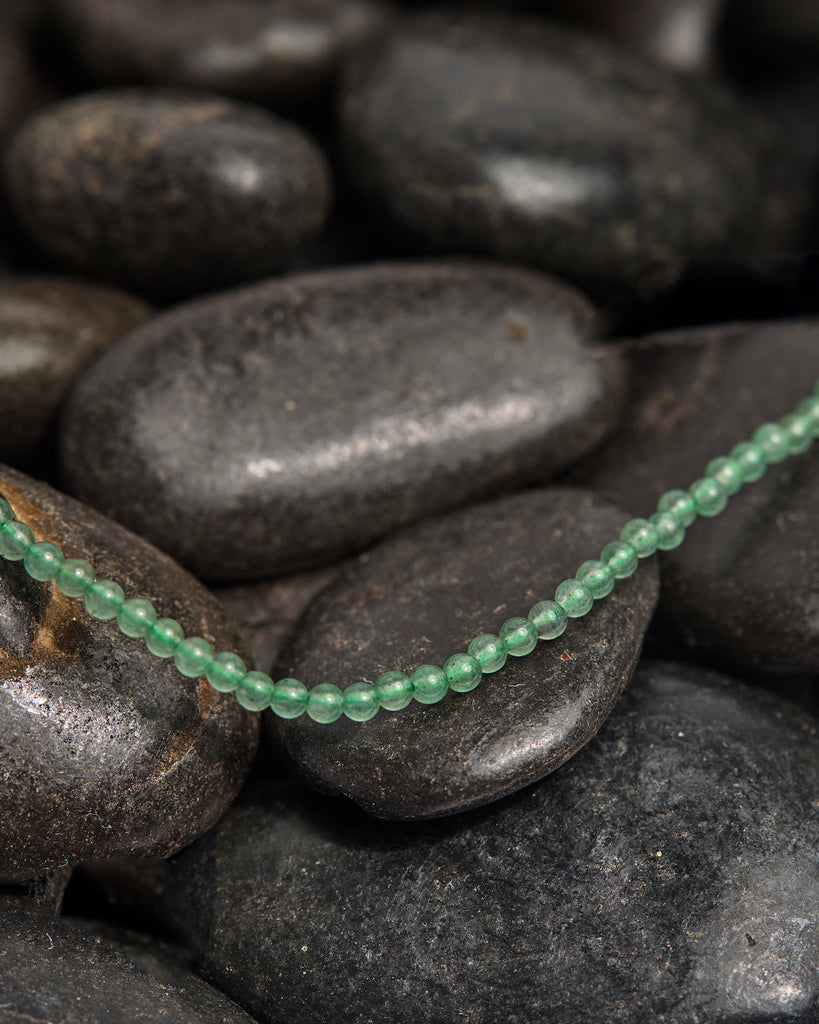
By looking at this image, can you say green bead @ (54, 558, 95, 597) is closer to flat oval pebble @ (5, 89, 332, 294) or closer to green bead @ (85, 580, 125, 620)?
green bead @ (85, 580, 125, 620)

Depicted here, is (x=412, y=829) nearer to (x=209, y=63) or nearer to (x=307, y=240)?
(x=307, y=240)

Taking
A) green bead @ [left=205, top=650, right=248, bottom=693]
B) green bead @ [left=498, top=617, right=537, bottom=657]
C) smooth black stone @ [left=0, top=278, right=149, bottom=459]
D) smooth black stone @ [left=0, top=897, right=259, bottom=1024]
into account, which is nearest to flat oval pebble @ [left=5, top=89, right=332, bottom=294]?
smooth black stone @ [left=0, top=278, right=149, bottom=459]

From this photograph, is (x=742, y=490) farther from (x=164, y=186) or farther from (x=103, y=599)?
(x=164, y=186)

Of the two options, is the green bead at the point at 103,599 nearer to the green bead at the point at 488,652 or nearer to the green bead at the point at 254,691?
the green bead at the point at 254,691

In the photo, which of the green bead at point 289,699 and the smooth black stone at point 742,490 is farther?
the smooth black stone at point 742,490

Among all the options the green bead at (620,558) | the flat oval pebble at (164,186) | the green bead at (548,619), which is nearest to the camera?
the green bead at (548,619)

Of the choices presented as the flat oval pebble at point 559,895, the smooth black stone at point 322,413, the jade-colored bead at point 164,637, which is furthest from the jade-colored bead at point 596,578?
the jade-colored bead at point 164,637
